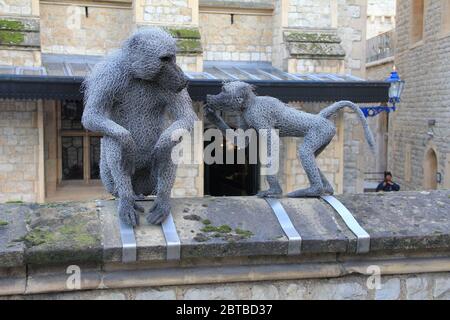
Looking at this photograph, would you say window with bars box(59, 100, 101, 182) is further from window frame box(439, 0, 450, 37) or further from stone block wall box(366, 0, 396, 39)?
stone block wall box(366, 0, 396, 39)

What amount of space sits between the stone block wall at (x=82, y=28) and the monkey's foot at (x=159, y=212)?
830 centimetres

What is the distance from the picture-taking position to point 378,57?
22.6 metres

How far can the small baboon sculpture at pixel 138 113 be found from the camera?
→ 2.92 metres

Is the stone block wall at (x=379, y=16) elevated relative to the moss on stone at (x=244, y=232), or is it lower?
elevated

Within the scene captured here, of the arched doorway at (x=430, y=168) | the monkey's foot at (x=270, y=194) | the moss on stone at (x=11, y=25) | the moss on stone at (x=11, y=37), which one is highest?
the moss on stone at (x=11, y=25)

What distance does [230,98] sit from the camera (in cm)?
355

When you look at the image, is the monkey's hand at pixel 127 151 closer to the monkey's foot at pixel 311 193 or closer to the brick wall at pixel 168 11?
the monkey's foot at pixel 311 193

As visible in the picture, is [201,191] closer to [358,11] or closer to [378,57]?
[358,11]

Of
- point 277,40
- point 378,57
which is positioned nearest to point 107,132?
point 277,40

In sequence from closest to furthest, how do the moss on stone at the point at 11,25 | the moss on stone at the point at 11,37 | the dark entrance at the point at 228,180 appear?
the moss on stone at the point at 11,37, the moss on stone at the point at 11,25, the dark entrance at the point at 228,180

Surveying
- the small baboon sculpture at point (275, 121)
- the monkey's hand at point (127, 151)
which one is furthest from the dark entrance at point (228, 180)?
the monkey's hand at point (127, 151)

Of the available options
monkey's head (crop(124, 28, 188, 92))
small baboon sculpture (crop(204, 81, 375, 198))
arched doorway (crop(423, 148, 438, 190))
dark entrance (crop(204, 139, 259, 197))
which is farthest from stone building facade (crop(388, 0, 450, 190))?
monkey's head (crop(124, 28, 188, 92))

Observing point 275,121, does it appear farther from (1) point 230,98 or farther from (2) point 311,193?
(2) point 311,193

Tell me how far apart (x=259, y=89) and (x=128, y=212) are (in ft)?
21.5
